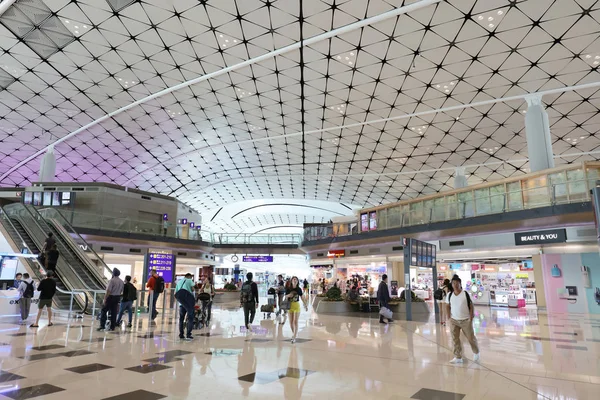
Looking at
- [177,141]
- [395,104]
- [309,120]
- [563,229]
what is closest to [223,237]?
[177,141]

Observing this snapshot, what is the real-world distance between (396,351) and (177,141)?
3037 cm

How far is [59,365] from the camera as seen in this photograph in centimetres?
597

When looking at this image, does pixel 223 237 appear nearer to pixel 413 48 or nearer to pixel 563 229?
pixel 413 48

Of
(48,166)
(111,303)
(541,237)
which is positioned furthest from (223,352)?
(48,166)

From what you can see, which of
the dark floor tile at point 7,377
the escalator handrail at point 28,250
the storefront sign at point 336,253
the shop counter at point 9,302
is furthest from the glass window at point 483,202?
the escalator handrail at point 28,250

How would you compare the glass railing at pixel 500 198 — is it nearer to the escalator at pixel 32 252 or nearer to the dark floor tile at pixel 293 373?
the dark floor tile at pixel 293 373

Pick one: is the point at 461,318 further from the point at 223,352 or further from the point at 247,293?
the point at 247,293

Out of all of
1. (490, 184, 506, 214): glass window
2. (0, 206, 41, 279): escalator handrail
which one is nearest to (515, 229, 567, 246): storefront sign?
(490, 184, 506, 214): glass window

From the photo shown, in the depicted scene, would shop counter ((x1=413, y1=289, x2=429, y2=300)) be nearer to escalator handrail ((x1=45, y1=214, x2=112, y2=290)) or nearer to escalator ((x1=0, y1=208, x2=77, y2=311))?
escalator handrail ((x1=45, y1=214, x2=112, y2=290))

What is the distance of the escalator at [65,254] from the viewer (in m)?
14.3

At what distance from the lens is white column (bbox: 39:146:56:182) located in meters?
32.1

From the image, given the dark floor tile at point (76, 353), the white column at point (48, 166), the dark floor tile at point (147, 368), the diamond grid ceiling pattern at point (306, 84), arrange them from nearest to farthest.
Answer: the dark floor tile at point (147, 368), the dark floor tile at point (76, 353), the diamond grid ceiling pattern at point (306, 84), the white column at point (48, 166)

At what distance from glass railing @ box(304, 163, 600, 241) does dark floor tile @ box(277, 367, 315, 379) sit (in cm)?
1621

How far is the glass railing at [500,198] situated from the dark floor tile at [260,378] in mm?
16781
